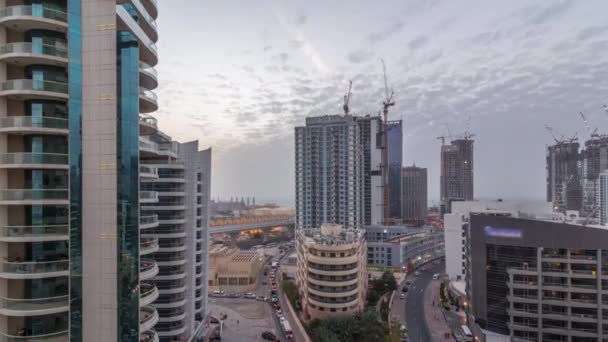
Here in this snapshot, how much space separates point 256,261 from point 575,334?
49341mm

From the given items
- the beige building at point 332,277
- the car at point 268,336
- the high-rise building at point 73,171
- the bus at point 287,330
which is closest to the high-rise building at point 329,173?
the beige building at point 332,277

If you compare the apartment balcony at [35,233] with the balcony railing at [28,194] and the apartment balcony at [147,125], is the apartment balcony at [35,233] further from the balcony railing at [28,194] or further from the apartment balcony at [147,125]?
the apartment balcony at [147,125]

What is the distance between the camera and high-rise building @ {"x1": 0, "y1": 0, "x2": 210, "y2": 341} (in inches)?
625

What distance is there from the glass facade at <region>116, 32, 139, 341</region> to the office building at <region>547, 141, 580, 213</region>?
150550 mm

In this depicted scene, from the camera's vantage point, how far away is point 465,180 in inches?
6447

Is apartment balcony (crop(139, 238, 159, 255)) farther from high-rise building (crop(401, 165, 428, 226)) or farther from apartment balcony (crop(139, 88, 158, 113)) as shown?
high-rise building (crop(401, 165, 428, 226))

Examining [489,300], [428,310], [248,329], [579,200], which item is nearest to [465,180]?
[579,200]

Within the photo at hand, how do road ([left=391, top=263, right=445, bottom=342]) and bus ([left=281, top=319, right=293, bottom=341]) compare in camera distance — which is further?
road ([left=391, top=263, right=445, bottom=342])

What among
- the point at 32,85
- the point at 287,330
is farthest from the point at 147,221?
the point at 287,330

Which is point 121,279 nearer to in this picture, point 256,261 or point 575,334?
point 575,334

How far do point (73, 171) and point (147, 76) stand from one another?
6548 millimetres

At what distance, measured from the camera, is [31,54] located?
15.5 meters

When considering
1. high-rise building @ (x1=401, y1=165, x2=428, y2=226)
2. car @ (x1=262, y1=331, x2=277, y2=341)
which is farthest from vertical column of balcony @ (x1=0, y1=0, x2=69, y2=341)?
high-rise building @ (x1=401, y1=165, x2=428, y2=226)

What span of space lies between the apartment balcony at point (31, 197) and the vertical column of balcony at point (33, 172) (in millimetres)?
37
